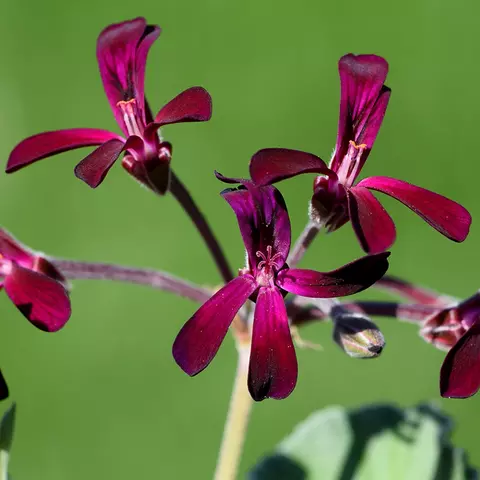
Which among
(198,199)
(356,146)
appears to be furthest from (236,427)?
(198,199)

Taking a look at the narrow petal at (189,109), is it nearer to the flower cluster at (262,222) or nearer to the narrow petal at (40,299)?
the flower cluster at (262,222)

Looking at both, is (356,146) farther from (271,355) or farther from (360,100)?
(271,355)

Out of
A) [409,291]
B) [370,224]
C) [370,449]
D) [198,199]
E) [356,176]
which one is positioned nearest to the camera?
[370,224]

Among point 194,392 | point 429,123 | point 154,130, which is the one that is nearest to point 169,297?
point 194,392

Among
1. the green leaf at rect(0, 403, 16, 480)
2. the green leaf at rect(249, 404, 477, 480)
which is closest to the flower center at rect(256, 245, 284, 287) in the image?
the green leaf at rect(0, 403, 16, 480)

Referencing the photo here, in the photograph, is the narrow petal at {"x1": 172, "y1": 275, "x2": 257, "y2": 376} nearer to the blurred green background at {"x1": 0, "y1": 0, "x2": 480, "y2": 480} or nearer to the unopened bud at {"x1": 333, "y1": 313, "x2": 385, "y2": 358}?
the unopened bud at {"x1": 333, "y1": 313, "x2": 385, "y2": 358}

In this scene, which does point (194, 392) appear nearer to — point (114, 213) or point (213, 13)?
point (114, 213)
